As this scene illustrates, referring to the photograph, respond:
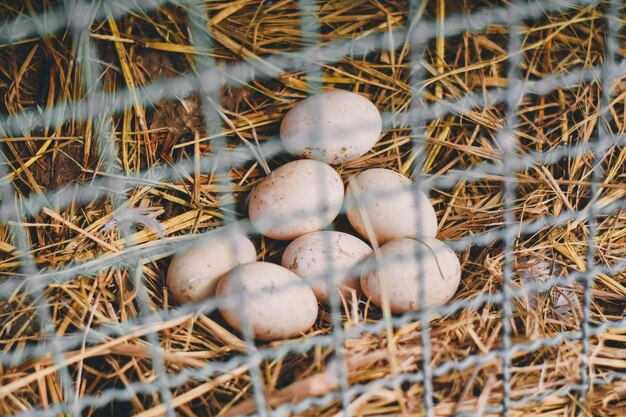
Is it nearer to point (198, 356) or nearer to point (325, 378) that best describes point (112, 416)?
point (198, 356)

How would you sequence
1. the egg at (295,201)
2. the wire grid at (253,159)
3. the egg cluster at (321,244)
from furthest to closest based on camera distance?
the egg at (295,201) < the egg cluster at (321,244) < the wire grid at (253,159)

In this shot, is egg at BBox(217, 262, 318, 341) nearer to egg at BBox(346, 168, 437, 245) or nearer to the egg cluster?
the egg cluster

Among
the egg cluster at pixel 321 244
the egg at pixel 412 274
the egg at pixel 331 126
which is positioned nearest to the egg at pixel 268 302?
the egg cluster at pixel 321 244

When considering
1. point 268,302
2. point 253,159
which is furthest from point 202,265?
point 253,159

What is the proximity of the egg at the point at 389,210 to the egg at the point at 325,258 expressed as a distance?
5cm

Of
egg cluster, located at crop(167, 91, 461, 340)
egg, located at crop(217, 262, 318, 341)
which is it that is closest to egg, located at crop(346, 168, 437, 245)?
egg cluster, located at crop(167, 91, 461, 340)

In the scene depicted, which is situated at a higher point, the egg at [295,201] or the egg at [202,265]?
the egg at [295,201]

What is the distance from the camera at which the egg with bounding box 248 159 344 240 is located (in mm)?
1163

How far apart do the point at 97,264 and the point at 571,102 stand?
3.36 feet

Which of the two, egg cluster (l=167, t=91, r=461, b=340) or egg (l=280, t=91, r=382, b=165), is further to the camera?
egg (l=280, t=91, r=382, b=165)

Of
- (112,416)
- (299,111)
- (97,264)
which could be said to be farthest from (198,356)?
(299,111)

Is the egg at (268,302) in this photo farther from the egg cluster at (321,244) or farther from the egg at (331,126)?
the egg at (331,126)

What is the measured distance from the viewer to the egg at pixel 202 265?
1099mm

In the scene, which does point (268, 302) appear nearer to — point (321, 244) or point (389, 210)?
point (321, 244)
